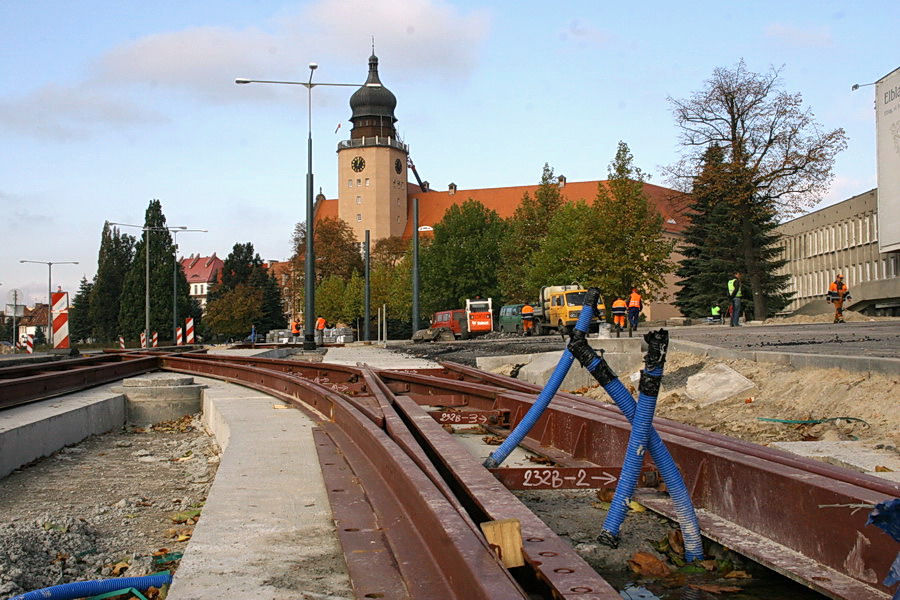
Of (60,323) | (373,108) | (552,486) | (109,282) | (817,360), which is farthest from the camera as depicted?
(373,108)

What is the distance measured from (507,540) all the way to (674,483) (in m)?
1.12

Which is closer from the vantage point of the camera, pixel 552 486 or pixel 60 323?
pixel 552 486

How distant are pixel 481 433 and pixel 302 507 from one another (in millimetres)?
3756

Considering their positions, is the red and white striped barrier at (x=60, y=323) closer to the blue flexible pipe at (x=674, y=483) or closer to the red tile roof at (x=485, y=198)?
the blue flexible pipe at (x=674, y=483)

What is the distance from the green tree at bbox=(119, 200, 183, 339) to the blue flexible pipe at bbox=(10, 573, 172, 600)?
96.4 m

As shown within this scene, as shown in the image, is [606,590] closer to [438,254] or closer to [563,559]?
[563,559]

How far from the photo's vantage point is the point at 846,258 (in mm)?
71125

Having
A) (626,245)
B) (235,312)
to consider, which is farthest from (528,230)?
(235,312)

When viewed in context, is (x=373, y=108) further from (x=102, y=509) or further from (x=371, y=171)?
(x=102, y=509)

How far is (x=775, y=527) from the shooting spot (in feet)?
12.7

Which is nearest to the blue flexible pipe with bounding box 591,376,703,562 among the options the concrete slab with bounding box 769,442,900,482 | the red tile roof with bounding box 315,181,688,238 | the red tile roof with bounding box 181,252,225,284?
the concrete slab with bounding box 769,442,900,482

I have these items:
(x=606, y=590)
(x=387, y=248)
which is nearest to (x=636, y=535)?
(x=606, y=590)

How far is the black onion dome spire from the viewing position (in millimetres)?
120500

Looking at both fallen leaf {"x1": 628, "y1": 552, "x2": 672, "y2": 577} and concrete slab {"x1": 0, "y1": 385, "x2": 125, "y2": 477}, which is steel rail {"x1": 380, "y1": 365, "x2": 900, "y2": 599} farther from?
concrete slab {"x1": 0, "y1": 385, "x2": 125, "y2": 477}
